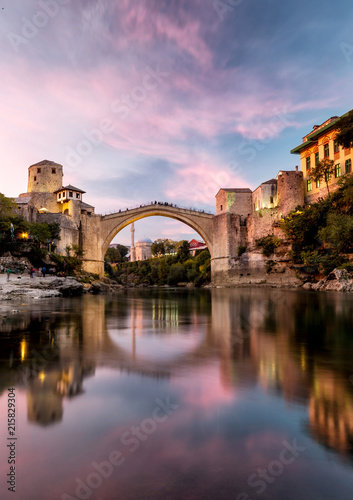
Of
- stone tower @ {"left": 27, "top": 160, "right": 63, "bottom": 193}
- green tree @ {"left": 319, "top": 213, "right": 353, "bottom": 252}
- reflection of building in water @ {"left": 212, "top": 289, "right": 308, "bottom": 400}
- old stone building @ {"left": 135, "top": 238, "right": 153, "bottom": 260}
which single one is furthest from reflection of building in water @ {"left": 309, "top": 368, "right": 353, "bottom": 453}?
old stone building @ {"left": 135, "top": 238, "right": 153, "bottom": 260}

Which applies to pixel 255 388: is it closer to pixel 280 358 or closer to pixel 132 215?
pixel 280 358

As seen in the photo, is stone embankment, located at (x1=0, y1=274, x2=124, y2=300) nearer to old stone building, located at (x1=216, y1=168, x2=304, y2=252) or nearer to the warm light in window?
the warm light in window

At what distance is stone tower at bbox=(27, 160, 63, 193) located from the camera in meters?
36.1

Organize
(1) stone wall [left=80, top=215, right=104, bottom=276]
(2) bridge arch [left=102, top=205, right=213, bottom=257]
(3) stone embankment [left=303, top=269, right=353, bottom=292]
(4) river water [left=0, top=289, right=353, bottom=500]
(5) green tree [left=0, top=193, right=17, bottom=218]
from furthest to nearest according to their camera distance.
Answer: (2) bridge arch [left=102, top=205, right=213, bottom=257] → (1) stone wall [left=80, top=215, right=104, bottom=276] → (5) green tree [left=0, top=193, right=17, bottom=218] → (3) stone embankment [left=303, top=269, right=353, bottom=292] → (4) river water [left=0, top=289, right=353, bottom=500]

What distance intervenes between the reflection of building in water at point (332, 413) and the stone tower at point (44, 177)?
36.8m

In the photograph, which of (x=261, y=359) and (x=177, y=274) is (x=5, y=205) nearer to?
(x=261, y=359)

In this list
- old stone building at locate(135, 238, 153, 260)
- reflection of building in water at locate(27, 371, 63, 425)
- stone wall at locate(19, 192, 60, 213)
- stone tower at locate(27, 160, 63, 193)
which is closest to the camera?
reflection of building in water at locate(27, 371, 63, 425)

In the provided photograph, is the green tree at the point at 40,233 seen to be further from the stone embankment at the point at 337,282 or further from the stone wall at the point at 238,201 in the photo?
the stone embankment at the point at 337,282

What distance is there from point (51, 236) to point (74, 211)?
5017mm

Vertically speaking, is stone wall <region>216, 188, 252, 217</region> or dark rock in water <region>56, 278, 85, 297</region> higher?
stone wall <region>216, 188, 252, 217</region>

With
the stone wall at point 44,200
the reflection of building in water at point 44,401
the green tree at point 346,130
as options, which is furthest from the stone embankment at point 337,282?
the stone wall at point 44,200

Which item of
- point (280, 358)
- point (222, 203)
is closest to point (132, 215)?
point (222, 203)

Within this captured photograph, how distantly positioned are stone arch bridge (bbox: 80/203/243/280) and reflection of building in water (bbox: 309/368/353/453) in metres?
33.5

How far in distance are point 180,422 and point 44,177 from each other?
3779cm
